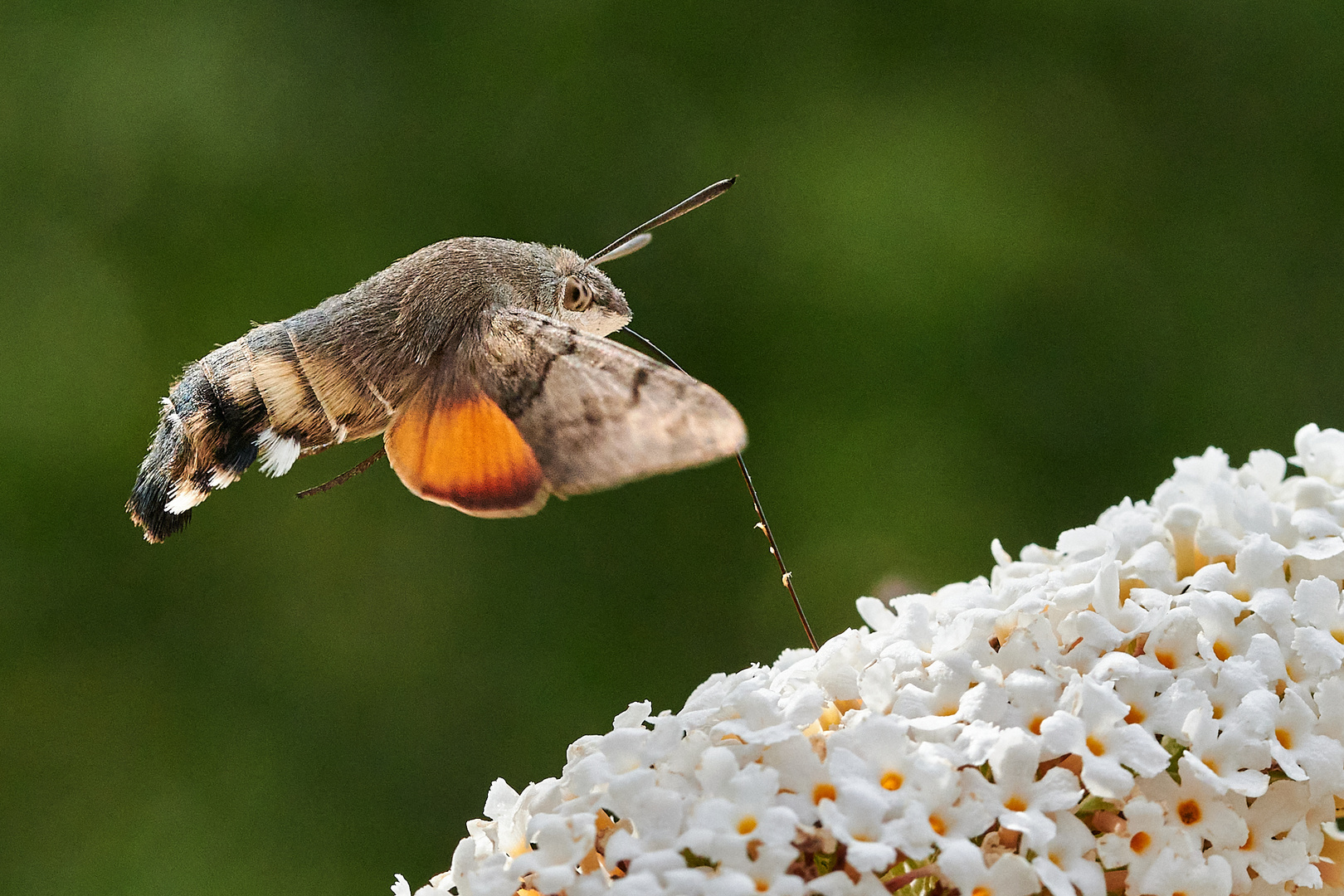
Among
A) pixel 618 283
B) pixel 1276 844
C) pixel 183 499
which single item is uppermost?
pixel 183 499

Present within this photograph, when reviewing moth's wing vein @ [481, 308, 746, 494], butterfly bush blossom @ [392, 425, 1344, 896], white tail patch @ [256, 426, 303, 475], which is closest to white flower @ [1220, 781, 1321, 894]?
butterfly bush blossom @ [392, 425, 1344, 896]

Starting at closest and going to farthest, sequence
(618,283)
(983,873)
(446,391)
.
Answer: (983,873)
(446,391)
(618,283)

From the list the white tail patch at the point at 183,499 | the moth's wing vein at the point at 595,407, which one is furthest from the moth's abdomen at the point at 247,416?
the moth's wing vein at the point at 595,407

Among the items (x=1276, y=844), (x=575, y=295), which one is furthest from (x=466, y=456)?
(x=1276, y=844)

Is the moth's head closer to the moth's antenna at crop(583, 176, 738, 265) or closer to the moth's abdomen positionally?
the moth's antenna at crop(583, 176, 738, 265)

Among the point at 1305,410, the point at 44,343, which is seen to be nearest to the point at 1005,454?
the point at 1305,410

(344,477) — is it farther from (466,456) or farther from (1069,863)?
(1069,863)

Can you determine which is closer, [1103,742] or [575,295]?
[1103,742]

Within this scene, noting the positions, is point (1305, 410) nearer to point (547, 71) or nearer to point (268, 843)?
point (547, 71)
